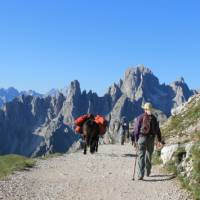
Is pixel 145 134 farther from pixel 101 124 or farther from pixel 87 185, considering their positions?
pixel 101 124

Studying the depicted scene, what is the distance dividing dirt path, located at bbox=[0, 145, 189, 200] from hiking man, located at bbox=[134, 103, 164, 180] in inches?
27.1

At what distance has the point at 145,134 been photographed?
19.3 m

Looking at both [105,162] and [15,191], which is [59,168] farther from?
[15,191]

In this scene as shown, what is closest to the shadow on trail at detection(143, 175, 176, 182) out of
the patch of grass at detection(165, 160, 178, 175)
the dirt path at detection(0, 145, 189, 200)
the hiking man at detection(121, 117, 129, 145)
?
the dirt path at detection(0, 145, 189, 200)

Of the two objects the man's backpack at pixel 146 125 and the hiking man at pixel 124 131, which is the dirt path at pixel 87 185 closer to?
the man's backpack at pixel 146 125

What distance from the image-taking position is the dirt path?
16.5m

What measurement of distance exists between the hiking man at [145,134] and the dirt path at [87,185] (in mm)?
687

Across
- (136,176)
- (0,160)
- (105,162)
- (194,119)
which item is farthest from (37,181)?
(194,119)

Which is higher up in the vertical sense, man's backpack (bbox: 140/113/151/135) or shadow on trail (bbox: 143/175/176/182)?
man's backpack (bbox: 140/113/151/135)

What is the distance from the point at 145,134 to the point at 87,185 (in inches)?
111

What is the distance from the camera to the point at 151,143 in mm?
19656

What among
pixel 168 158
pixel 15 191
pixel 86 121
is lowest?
pixel 15 191

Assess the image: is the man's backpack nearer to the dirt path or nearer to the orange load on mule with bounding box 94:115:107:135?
the dirt path

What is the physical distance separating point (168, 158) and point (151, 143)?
2.48 m
